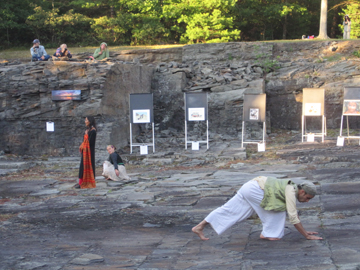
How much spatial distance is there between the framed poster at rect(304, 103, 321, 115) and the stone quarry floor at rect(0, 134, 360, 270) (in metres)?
3.10

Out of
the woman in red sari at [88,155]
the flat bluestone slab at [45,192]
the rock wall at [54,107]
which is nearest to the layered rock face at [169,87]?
the rock wall at [54,107]

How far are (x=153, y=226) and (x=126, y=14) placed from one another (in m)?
25.1

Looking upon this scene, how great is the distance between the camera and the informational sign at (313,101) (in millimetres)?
16484

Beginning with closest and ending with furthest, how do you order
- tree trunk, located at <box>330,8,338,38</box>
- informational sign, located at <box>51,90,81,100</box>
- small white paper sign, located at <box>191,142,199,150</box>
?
1. informational sign, located at <box>51,90,81,100</box>
2. small white paper sign, located at <box>191,142,199,150</box>
3. tree trunk, located at <box>330,8,338,38</box>

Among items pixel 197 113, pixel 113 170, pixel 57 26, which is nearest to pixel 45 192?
pixel 113 170

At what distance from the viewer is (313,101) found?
54.4ft

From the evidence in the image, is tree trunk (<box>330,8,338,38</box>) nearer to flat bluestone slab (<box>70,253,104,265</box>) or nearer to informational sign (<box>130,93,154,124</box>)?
informational sign (<box>130,93,154,124</box>)

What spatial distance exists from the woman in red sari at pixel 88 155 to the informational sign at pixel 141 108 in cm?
608

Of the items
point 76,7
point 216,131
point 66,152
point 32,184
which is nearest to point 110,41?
point 76,7

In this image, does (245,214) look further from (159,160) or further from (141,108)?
(141,108)


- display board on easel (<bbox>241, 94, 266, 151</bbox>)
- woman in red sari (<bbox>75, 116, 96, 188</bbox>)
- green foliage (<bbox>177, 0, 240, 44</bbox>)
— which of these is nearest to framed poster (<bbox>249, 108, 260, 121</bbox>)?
display board on easel (<bbox>241, 94, 266, 151</bbox>)

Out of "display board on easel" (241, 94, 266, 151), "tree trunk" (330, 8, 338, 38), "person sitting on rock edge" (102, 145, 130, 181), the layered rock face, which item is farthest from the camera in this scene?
"tree trunk" (330, 8, 338, 38)

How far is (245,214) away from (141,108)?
10873mm

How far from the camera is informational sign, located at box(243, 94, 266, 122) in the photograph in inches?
646
